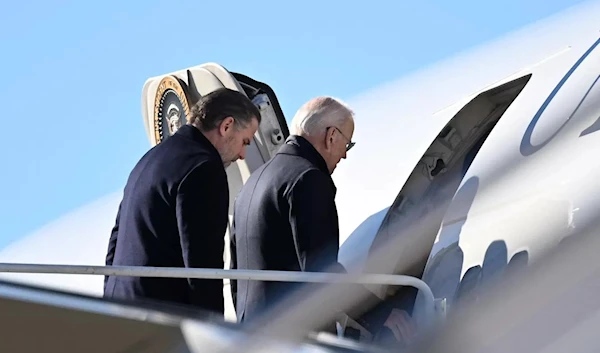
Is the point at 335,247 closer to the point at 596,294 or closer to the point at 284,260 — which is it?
the point at 284,260

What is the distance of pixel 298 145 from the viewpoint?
392 cm

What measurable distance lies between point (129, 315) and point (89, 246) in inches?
194

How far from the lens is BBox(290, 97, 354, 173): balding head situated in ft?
13.0

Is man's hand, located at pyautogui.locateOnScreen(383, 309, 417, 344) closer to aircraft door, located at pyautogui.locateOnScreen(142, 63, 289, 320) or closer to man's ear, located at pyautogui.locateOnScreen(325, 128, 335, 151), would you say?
man's ear, located at pyautogui.locateOnScreen(325, 128, 335, 151)

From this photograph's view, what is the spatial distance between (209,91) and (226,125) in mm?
1461

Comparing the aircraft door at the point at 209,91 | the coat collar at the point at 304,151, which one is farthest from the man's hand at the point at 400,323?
the aircraft door at the point at 209,91

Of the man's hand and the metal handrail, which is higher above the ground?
the metal handrail

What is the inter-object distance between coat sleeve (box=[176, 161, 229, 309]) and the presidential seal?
1.86m

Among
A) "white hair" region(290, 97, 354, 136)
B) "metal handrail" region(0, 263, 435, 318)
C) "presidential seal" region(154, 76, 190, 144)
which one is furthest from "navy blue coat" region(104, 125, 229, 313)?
"presidential seal" region(154, 76, 190, 144)

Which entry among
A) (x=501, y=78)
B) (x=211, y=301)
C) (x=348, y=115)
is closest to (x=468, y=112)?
(x=501, y=78)

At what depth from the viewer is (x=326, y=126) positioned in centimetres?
397

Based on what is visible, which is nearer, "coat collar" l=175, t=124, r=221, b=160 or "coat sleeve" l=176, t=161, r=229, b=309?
"coat sleeve" l=176, t=161, r=229, b=309

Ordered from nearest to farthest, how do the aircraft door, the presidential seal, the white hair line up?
the white hair < the aircraft door < the presidential seal

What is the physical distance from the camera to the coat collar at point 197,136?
12.6 feet
